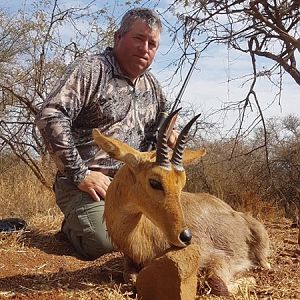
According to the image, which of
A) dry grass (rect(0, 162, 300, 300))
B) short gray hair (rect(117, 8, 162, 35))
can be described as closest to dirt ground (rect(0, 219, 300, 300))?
dry grass (rect(0, 162, 300, 300))

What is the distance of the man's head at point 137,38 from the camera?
6.21m

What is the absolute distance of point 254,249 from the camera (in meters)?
5.98

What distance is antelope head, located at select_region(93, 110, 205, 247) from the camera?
4.14 meters

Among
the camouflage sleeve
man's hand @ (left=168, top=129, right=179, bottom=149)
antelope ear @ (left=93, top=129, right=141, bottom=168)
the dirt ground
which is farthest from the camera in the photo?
man's hand @ (left=168, top=129, right=179, bottom=149)

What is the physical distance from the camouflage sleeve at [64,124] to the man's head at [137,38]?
603 millimetres

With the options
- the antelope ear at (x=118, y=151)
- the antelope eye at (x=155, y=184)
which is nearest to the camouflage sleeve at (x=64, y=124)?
the antelope ear at (x=118, y=151)

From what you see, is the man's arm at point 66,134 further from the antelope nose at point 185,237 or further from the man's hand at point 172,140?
the antelope nose at point 185,237

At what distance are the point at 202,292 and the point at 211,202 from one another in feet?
4.94

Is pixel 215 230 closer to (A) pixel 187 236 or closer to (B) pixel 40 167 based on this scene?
(A) pixel 187 236

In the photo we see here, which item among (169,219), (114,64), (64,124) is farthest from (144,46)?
(169,219)

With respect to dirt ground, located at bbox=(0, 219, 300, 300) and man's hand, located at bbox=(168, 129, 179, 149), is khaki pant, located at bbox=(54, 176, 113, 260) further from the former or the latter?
man's hand, located at bbox=(168, 129, 179, 149)

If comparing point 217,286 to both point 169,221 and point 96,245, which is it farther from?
point 96,245

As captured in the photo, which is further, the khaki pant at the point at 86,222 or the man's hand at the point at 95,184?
the khaki pant at the point at 86,222

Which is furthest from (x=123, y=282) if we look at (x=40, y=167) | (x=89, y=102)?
(x=40, y=167)
